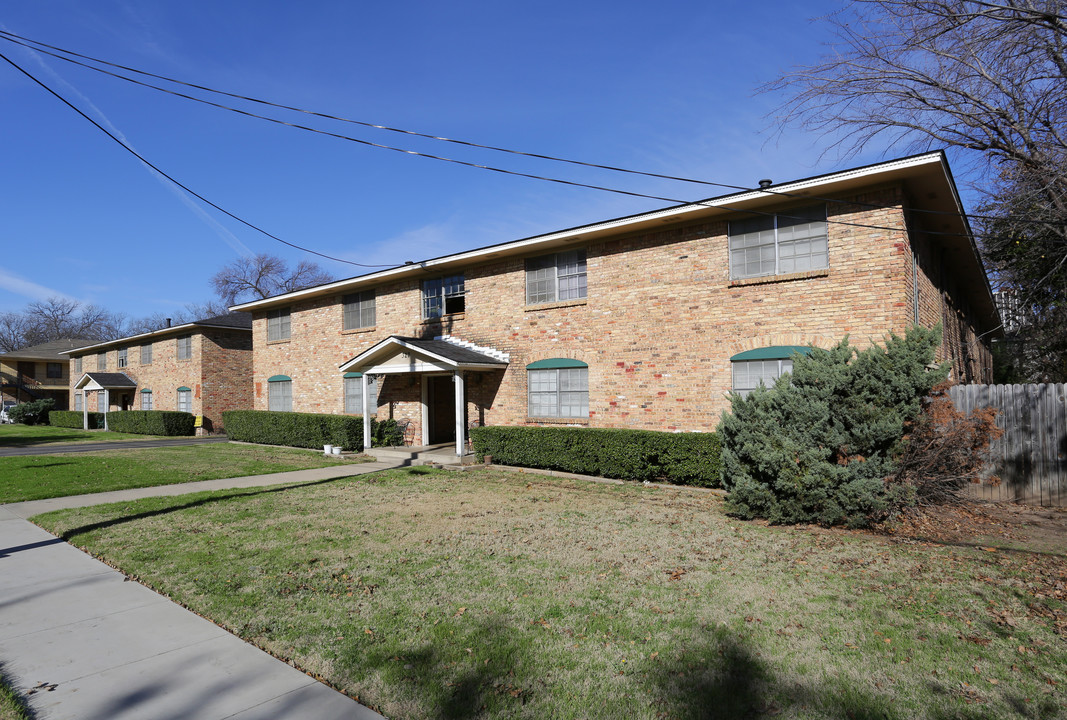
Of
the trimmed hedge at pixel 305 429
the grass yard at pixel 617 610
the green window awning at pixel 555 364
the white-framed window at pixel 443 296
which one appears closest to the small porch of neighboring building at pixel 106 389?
the trimmed hedge at pixel 305 429

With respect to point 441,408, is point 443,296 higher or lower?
higher

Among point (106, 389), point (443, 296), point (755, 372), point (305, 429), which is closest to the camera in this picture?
point (755, 372)

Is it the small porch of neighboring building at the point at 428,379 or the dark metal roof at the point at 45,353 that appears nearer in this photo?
the small porch of neighboring building at the point at 428,379

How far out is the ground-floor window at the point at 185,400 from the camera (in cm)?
2888

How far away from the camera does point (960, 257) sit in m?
15.4

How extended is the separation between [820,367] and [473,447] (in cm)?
908

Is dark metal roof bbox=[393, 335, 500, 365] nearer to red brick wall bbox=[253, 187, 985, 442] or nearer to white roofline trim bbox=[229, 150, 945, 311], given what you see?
red brick wall bbox=[253, 187, 985, 442]

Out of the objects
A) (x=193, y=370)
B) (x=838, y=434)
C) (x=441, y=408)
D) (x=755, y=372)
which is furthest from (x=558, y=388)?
(x=193, y=370)

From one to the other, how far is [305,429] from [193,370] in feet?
40.3

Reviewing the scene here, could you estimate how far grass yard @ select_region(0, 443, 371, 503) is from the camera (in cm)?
1177

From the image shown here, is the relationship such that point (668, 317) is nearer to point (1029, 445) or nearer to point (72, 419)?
point (1029, 445)

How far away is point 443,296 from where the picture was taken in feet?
57.9

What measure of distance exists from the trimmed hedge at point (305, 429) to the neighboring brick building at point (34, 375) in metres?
33.7

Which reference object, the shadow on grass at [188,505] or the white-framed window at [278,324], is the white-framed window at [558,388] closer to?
the shadow on grass at [188,505]
